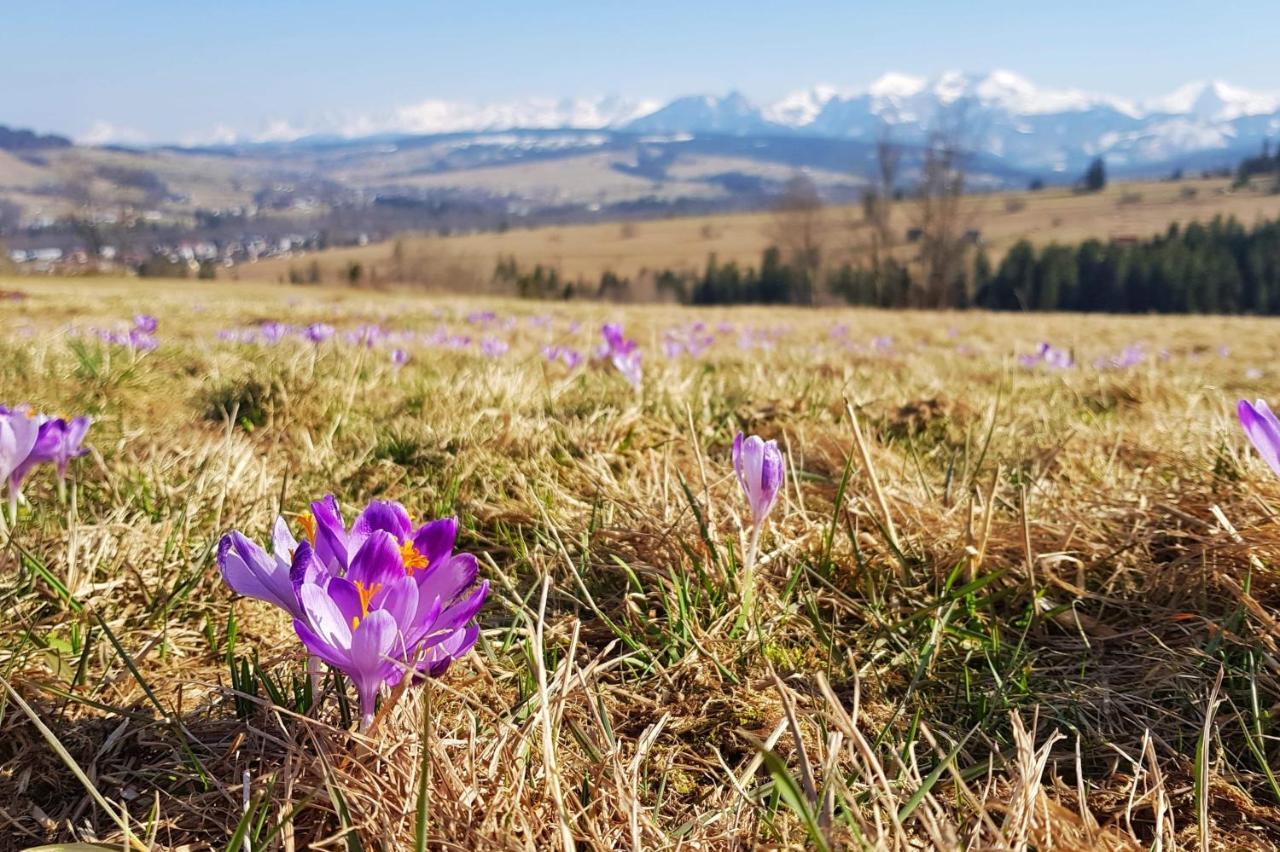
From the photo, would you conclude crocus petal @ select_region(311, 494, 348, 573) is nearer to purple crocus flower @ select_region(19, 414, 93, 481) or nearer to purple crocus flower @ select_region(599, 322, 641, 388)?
purple crocus flower @ select_region(19, 414, 93, 481)

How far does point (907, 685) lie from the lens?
1383 millimetres

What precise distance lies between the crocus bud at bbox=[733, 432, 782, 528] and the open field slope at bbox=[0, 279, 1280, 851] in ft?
0.63

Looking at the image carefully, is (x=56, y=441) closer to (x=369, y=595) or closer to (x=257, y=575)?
(x=257, y=575)

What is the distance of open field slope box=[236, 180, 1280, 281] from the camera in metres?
89.8

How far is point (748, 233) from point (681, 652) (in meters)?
123

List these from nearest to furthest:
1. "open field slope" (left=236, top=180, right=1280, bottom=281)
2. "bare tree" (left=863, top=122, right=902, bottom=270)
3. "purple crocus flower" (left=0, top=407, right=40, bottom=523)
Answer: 1. "purple crocus flower" (left=0, top=407, right=40, bottom=523)
2. "bare tree" (left=863, top=122, right=902, bottom=270)
3. "open field slope" (left=236, top=180, right=1280, bottom=281)

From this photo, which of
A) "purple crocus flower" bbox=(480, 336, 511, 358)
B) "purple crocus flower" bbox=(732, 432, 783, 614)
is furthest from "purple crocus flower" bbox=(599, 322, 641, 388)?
"purple crocus flower" bbox=(732, 432, 783, 614)

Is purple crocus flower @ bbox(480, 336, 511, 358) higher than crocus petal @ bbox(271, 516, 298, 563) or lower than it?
lower

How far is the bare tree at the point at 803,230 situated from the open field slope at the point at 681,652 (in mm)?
53993

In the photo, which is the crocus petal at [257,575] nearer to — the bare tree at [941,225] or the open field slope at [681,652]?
the open field slope at [681,652]

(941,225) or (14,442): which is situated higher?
(941,225)

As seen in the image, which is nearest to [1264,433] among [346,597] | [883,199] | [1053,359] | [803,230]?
[346,597]

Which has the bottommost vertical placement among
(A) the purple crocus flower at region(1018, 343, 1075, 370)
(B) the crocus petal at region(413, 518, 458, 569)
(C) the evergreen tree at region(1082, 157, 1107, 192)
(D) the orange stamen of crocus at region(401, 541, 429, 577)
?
(A) the purple crocus flower at region(1018, 343, 1075, 370)

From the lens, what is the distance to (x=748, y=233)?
4732 inches
